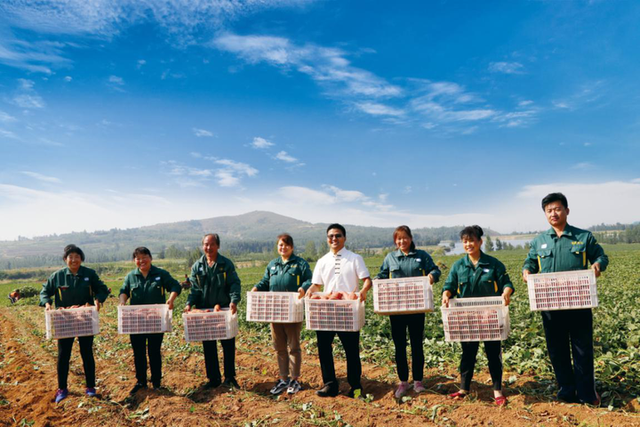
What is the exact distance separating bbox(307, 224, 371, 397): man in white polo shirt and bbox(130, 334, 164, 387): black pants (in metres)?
2.44

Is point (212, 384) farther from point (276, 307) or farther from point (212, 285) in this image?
point (276, 307)

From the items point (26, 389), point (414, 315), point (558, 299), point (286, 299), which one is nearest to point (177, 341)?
point (26, 389)

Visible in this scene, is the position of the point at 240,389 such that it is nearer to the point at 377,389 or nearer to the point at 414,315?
the point at 377,389

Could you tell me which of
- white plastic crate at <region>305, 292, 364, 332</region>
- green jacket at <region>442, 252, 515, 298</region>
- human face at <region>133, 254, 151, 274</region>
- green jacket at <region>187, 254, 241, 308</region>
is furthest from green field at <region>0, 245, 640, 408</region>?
human face at <region>133, 254, 151, 274</region>

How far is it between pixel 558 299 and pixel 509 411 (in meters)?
1.38

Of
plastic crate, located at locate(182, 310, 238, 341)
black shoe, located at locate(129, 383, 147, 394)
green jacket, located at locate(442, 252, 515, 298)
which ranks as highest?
green jacket, located at locate(442, 252, 515, 298)

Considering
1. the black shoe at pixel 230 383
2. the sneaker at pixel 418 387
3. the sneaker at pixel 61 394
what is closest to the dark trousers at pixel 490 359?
the sneaker at pixel 418 387

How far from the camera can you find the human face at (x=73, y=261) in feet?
18.6

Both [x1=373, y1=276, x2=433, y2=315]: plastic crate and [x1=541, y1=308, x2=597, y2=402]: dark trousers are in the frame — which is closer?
[x1=541, y1=308, x2=597, y2=402]: dark trousers

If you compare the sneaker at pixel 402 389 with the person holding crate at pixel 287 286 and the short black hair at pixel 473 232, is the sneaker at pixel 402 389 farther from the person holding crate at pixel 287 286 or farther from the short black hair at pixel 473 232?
the short black hair at pixel 473 232

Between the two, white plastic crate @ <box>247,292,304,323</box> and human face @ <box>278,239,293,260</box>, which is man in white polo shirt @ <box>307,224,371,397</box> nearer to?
white plastic crate @ <box>247,292,304,323</box>

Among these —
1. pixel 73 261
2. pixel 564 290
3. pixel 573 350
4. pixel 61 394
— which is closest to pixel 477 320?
pixel 564 290

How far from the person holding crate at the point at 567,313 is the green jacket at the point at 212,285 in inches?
154

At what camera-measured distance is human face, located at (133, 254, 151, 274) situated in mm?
5680
